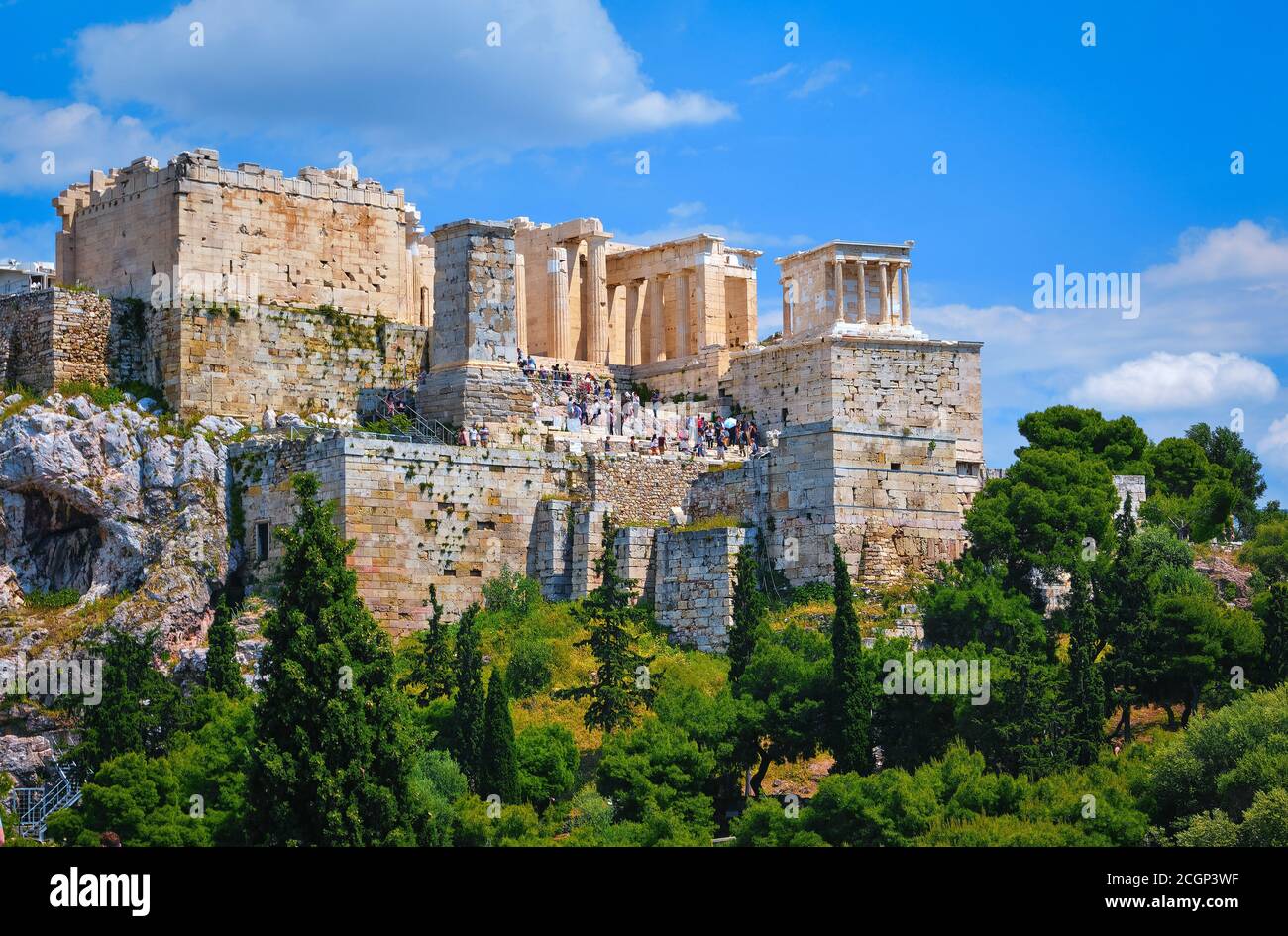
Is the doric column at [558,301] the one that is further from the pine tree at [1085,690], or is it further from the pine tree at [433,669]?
the pine tree at [1085,690]

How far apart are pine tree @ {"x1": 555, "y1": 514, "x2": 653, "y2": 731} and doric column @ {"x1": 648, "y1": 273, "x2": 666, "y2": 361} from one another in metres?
20.1

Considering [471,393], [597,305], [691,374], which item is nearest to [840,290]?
[691,374]

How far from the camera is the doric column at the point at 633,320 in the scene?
7462cm

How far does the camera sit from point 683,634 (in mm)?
56469

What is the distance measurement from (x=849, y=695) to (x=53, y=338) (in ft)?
78.4

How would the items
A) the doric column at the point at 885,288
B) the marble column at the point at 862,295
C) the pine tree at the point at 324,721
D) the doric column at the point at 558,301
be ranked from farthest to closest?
the doric column at the point at 558,301, the doric column at the point at 885,288, the marble column at the point at 862,295, the pine tree at the point at 324,721

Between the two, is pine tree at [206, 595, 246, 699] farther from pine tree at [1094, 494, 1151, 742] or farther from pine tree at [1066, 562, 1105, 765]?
pine tree at [1094, 494, 1151, 742]

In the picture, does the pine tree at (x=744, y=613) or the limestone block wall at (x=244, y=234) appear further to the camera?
the limestone block wall at (x=244, y=234)

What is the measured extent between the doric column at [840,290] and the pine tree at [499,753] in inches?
875

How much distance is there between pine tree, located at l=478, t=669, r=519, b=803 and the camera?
47906 mm

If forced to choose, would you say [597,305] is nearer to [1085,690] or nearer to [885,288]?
[885,288]

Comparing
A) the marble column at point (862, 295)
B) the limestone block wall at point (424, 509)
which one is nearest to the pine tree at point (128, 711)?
the limestone block wall at point (424, 509)
